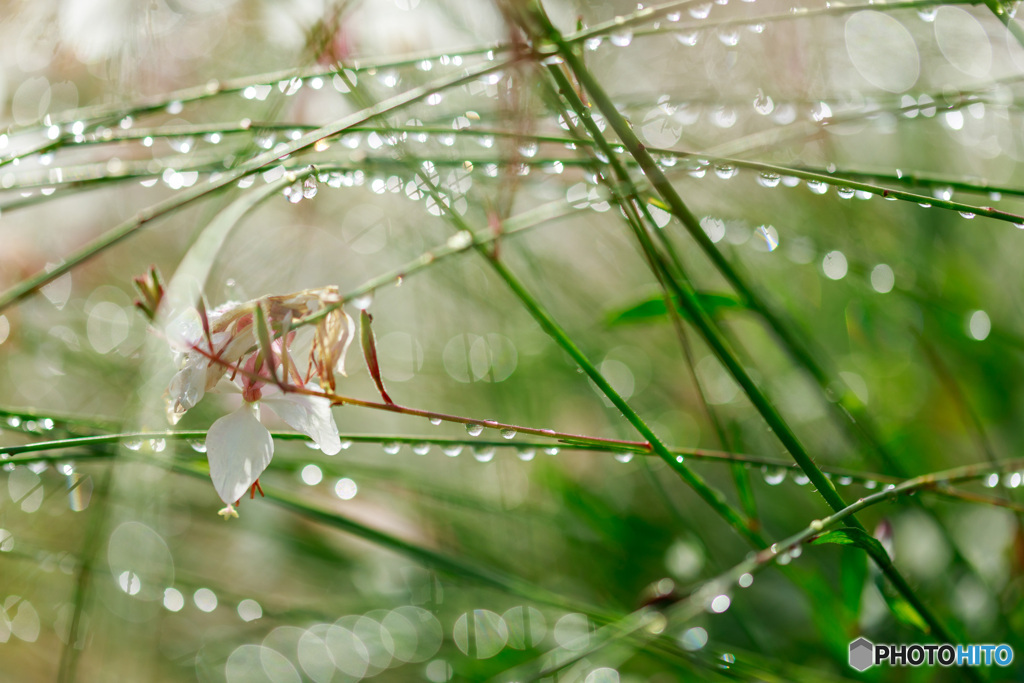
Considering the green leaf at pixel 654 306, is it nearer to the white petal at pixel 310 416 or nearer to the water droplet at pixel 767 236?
the water droplet at pixel 767 236

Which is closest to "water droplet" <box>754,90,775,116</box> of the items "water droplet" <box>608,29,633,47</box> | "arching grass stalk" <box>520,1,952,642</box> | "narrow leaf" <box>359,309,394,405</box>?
"water droplet" <box>608,29,633,47</box>

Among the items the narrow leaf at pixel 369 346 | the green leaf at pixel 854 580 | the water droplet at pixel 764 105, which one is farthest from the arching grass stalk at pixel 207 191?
the green leaf at pixel 854 580

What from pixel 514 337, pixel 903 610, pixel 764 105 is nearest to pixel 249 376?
pixel 903 610

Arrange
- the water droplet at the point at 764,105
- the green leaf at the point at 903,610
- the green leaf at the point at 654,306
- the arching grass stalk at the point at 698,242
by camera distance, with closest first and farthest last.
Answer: the arching grass stalk at the point at 698,242, the green leaf at the point at 903,610, the green leaf at the point at 654,306, the water droplet at the point at 764,105

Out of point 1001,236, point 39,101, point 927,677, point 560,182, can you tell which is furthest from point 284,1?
point 1001,236

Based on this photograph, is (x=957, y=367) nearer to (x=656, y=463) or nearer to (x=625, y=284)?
(x=656, y=463)

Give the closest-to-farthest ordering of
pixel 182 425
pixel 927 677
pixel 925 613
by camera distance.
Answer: pixel 925 613 < pixel 927 677 < pixel 182 425

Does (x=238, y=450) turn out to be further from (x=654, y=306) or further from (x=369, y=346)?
(x=654, y=306)

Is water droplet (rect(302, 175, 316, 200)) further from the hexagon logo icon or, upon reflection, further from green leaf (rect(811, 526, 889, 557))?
the hexagon logo icon
